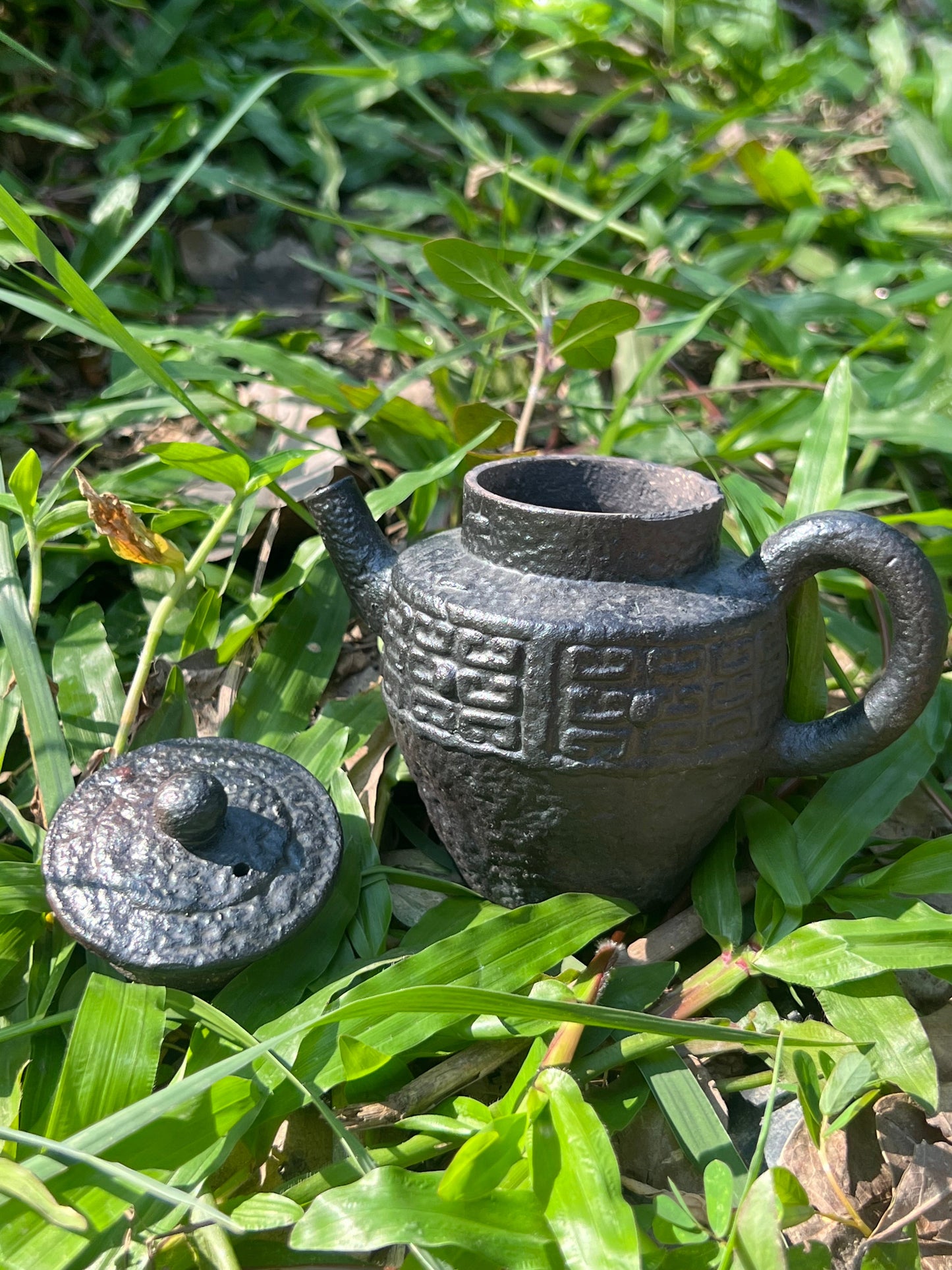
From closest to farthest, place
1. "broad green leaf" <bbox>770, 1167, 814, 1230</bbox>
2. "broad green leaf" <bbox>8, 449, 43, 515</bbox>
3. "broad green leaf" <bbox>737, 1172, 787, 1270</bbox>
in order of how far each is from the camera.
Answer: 1. "broad green leaf" <bbox>737, 1172, 787, 1270</bbox>
2. "broad green leaf" <bbox>770, 1167, 814, 1230</bbox>
3. "broad green leaf" <bbox>8, 449, 43, 515</bbox>

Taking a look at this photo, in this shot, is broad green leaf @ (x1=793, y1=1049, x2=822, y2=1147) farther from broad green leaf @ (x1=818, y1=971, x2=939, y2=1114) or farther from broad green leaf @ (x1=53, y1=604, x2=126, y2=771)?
broad green leaf @ (x1=53, y1=604, x2=126, y2=771)

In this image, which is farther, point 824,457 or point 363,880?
point 824,457

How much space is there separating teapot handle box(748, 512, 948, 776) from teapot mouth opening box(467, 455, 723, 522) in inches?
7.7

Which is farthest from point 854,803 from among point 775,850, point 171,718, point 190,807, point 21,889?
point 21,889

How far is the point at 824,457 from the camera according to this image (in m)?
1.66

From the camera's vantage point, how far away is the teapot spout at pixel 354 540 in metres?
1.47

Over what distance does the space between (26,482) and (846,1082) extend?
1269mm

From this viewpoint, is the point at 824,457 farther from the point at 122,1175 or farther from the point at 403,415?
the point at 122,1175

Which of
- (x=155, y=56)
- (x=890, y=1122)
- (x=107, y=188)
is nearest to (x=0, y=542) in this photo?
(x=107, y=188)

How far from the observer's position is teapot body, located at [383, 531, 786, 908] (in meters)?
1.21

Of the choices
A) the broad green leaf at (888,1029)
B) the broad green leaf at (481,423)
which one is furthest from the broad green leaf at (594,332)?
the broad green leaf at (888,1029)

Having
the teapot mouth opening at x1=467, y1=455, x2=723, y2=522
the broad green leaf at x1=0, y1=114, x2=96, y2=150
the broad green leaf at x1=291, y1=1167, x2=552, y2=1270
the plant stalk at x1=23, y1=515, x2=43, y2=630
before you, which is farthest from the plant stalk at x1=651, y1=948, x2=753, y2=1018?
the broad green leaf at x1=0, y1=114, x2=96, y2=150

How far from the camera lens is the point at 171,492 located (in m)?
1.95

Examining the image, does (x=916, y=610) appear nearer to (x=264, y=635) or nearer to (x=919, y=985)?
(x=919, y=985)
